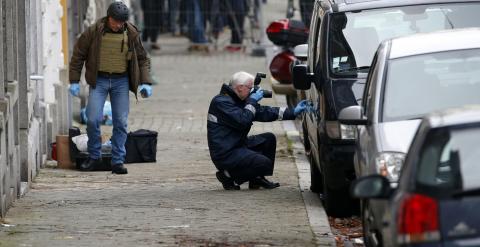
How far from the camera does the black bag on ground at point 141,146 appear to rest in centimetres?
1752

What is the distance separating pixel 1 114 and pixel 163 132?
7859mm

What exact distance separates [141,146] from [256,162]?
3043 millimetres

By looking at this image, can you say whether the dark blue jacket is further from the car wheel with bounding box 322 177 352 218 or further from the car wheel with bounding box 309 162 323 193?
the car wheel with bounding box 322 177 352 218

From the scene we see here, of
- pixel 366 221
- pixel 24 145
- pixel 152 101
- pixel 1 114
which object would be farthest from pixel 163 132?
pixel 366 221

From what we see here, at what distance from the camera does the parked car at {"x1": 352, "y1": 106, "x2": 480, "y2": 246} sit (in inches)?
313

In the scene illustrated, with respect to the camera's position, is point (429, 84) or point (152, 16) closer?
point (429, 84)

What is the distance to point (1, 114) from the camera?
43.0 ft

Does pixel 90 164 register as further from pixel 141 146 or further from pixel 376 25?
pixel 376 25

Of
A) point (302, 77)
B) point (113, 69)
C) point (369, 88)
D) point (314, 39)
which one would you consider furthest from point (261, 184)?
point (369, 88)

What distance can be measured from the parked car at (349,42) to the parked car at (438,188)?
4727 millimetres

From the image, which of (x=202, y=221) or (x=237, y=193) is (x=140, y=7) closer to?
(x=237, y=193)

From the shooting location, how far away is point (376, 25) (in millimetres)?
14359

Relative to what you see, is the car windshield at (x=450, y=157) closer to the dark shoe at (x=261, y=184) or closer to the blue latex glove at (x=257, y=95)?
the blue latex glove at (x=257, y=95)

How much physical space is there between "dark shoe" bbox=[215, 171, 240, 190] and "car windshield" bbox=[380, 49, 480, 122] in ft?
12.0
